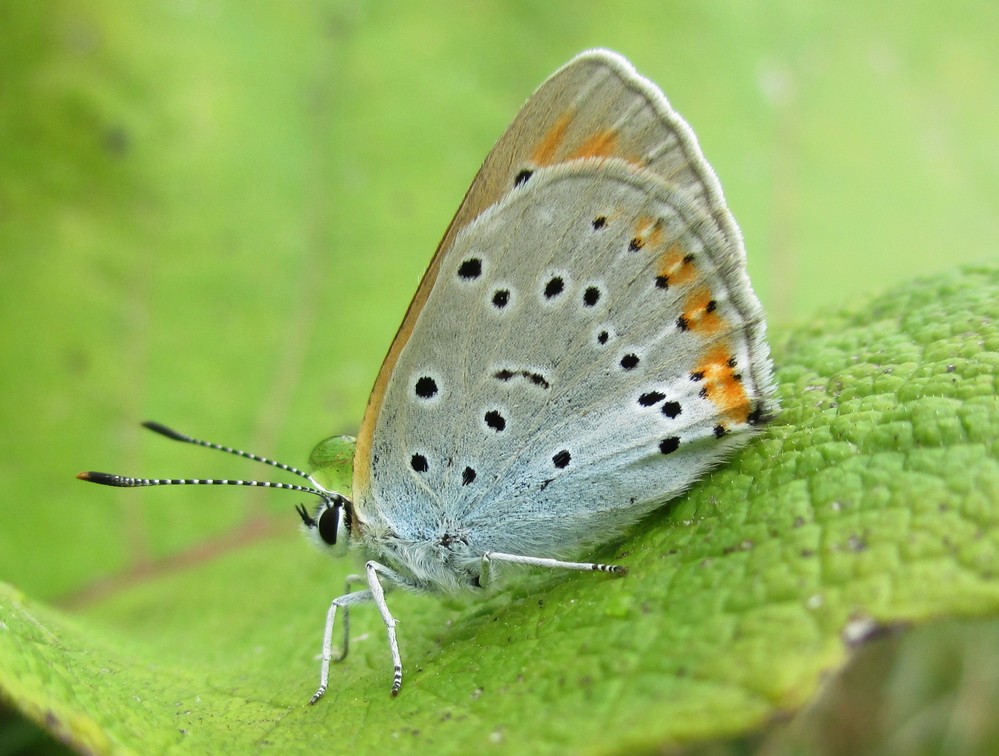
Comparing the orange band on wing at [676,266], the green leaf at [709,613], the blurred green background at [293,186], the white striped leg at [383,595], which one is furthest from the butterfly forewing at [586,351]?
the blurred green background at [293,186]

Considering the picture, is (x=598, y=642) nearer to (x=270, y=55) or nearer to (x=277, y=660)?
(x=277, y=660)

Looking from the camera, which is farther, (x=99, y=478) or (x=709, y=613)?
(x=99, y=478)

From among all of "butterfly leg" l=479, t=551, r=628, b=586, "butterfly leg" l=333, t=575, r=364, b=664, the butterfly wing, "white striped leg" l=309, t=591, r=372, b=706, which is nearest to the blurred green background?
"butterfly leg" l=333, t=575, r=364, b=664

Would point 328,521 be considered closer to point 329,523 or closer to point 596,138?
point 329,523

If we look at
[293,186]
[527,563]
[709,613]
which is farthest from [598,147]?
[293,186]

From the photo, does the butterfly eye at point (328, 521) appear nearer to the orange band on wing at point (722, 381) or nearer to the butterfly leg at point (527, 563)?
the butterfly leg at point (527, 563)

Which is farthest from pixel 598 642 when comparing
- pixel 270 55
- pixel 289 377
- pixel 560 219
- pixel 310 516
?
pixel 270 55
